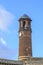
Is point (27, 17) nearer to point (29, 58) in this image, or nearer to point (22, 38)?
point (22, 38)

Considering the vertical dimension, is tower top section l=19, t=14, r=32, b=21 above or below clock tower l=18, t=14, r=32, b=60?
above

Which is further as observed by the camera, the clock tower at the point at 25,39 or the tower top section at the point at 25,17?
the tower top section at the point at 25,17

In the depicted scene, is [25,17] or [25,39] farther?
[25,17]

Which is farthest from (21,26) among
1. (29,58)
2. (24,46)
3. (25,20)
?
(29,58)

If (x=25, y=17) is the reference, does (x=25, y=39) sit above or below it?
below

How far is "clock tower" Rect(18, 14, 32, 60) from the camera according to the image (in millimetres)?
40625

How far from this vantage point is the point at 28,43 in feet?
135

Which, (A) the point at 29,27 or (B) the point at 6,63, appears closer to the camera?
(B) the point at 6,63

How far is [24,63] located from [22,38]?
5967 millimetres

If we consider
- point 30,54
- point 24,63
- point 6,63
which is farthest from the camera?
point 30,54

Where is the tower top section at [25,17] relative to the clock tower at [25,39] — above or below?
above

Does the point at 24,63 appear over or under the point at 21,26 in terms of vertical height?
under

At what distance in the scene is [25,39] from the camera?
135 ft

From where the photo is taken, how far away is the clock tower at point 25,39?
40.6 meters
